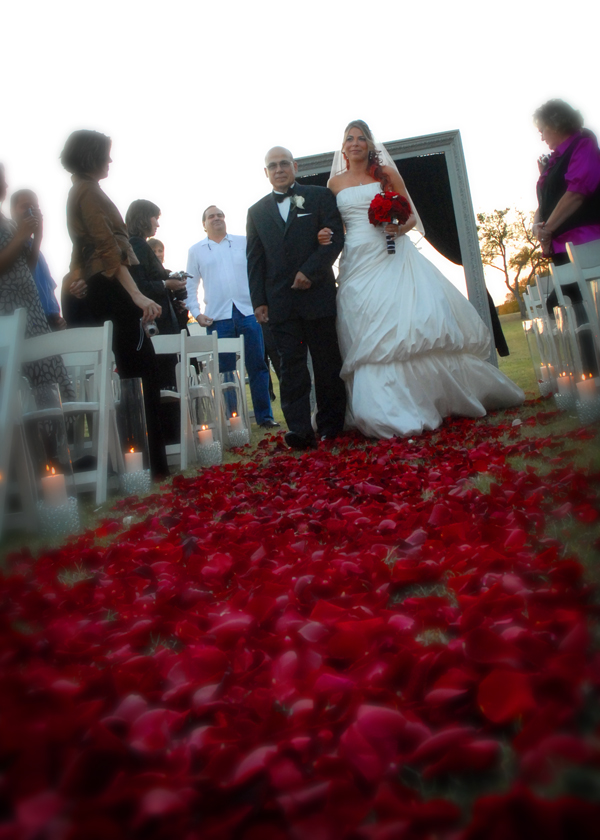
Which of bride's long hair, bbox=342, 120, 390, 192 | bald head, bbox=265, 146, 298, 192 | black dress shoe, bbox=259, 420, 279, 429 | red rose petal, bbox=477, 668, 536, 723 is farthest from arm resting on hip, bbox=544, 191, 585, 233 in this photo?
black dress shoe, bbox=259, 420, 279, 429

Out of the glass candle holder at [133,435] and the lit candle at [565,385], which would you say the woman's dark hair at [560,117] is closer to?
the lit candle at [565,385]

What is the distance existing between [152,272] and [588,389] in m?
3.57

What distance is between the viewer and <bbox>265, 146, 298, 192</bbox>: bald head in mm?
5887

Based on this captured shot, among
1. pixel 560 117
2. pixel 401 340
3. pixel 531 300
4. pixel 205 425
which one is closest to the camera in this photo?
pixel 560 117

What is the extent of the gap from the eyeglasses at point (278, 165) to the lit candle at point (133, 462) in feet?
9.08

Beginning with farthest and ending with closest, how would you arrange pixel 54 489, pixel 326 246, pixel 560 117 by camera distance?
pixel 326 246, pixel 560 117, pixel 54 489

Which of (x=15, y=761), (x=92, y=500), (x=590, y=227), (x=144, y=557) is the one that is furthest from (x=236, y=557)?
(x=590, y=227)

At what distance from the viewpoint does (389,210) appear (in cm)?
568

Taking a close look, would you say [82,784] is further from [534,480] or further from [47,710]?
[534,480]

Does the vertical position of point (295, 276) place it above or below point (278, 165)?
below

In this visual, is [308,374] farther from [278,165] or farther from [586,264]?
[586,264]

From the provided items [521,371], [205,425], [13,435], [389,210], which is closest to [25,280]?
[13,435]

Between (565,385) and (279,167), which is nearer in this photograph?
(565,385)

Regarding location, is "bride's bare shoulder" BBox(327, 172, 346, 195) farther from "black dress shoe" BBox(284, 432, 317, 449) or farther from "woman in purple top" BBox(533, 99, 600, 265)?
"black dress shoe" BBox(284, 432, 317, 449)
